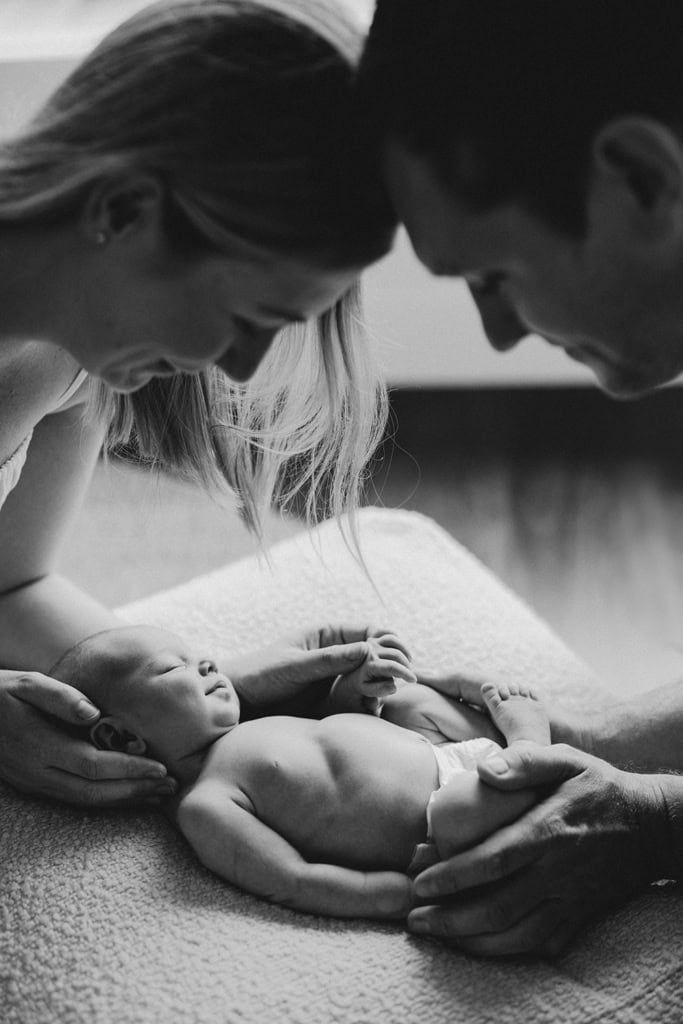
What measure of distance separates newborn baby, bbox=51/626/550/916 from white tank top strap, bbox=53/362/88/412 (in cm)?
27

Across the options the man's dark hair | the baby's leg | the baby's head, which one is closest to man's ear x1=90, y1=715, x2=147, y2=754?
the baby's head

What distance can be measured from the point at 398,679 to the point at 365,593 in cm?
27

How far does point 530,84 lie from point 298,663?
72 centimetres

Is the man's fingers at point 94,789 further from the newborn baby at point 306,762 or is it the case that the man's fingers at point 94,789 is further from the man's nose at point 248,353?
the man's nose at point 248,353

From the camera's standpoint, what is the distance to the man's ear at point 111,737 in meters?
1.23

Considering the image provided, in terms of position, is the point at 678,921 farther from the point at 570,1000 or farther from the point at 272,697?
the point at 272,697

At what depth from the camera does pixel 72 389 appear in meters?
1.32

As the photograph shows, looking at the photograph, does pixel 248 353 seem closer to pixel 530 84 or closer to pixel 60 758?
pixel 530 84

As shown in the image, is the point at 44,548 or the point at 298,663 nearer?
the point at 298,663

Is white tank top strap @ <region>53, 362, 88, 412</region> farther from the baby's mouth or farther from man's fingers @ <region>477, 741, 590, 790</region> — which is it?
man's fingers @ <region>477, 741, 590, 790</region>

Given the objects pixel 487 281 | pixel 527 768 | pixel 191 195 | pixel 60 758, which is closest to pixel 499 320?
pixel 487 281

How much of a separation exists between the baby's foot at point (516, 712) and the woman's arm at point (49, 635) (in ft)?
1.19

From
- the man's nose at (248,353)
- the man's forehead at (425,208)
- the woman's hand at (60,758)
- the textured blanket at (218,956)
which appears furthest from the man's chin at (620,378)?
the woman's hand at (60,758)

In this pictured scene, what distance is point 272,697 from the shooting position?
4.35ft
